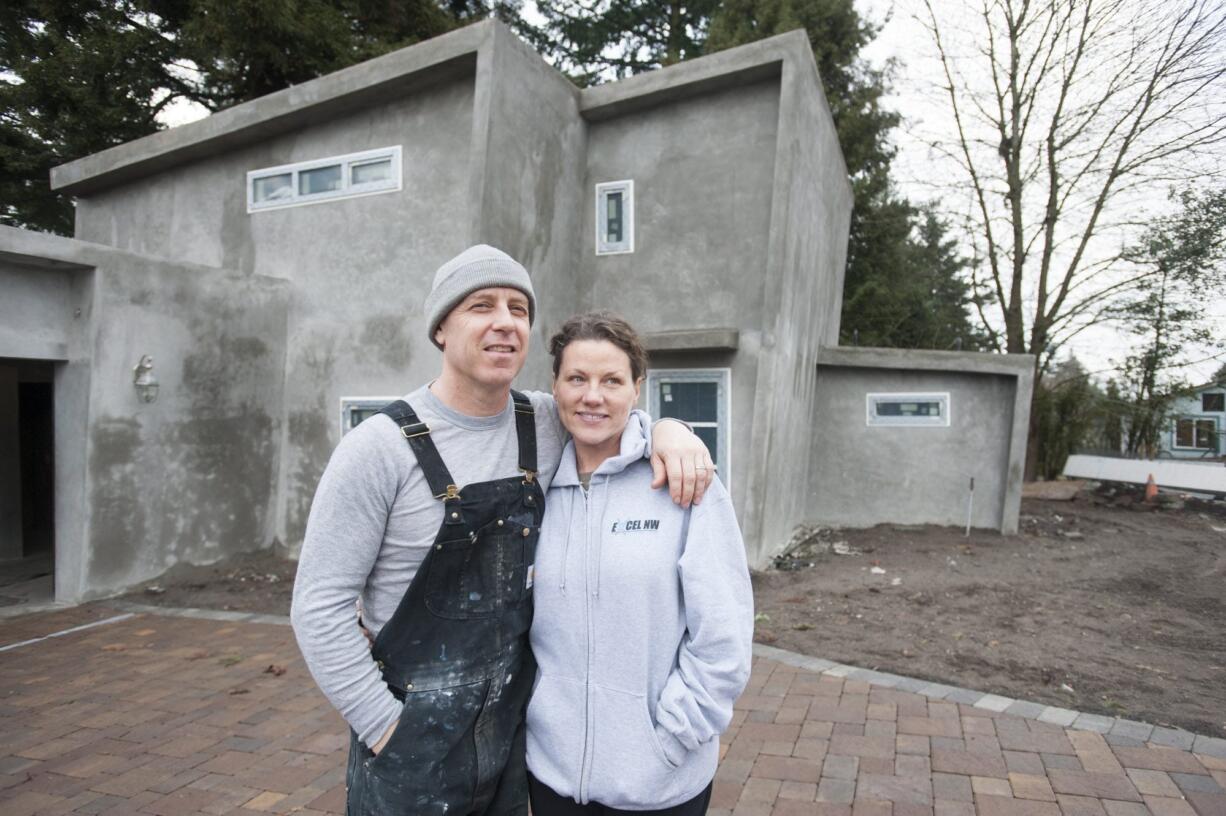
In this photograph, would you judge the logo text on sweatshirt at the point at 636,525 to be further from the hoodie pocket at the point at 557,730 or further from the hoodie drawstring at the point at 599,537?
the hoodie pocket at the point at 557,730

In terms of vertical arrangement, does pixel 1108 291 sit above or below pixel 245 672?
above

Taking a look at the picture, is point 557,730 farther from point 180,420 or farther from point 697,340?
point 180,420

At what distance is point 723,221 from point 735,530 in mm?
7100

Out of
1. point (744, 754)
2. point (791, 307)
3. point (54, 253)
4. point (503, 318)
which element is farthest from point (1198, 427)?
point (54, 253)

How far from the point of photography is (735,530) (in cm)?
188

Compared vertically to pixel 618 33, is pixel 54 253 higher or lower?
lower

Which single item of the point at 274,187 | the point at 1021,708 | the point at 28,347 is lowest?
the point at 1021,708

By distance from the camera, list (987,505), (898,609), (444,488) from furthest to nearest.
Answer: (987,505), (898,609), (444,488)

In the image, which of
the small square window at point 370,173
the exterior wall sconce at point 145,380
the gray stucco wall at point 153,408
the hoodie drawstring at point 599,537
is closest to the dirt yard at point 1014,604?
the gray stucco wall at point 153,408

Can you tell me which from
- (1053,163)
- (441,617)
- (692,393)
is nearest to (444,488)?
(441,617)

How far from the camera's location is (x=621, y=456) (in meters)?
1.89

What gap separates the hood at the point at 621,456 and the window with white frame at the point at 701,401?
19.8 feet

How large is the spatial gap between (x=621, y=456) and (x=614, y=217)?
24.9 feet

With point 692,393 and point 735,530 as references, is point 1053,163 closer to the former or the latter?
point 692,393
